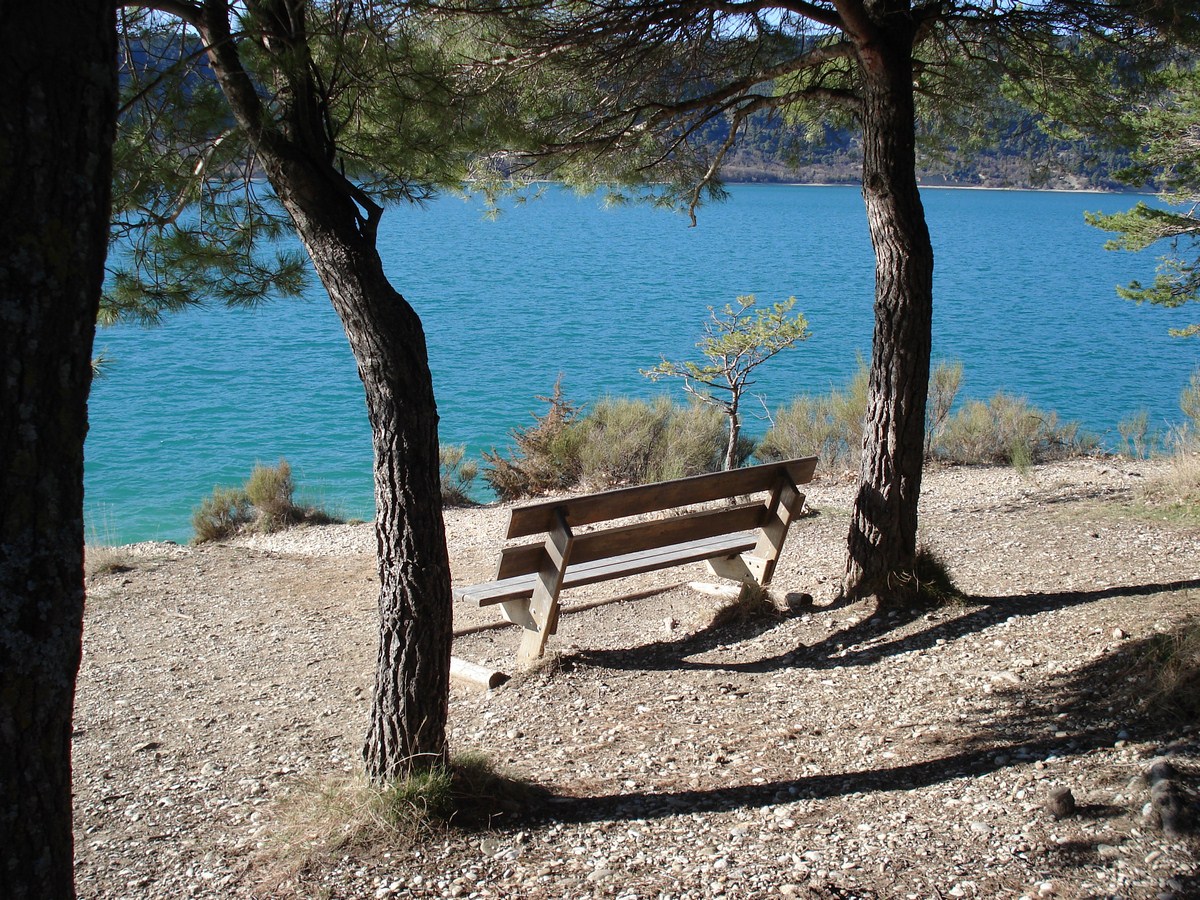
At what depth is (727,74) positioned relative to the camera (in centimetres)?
670

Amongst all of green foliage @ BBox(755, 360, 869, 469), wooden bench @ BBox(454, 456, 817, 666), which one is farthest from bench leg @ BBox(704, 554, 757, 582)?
green foliage @ BBox(755, 360, 869, 469)

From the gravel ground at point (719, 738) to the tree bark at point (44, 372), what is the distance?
122cm

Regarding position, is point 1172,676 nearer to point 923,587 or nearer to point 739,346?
point 923,587

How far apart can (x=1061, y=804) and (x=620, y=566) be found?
104 inches

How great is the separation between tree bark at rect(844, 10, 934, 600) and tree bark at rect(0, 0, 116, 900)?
152 inches

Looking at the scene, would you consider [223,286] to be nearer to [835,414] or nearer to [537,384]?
[835,414]

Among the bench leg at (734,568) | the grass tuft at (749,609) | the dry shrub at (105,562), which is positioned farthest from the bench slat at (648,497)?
the dry shrub at (105,562)

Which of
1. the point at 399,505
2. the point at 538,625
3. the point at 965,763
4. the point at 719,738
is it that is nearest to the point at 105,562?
the point at 538,625

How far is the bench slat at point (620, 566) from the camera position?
4.84 m

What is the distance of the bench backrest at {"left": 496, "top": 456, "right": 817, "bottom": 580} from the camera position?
4621mm

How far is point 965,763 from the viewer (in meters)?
3.35

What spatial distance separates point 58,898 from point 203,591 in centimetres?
607

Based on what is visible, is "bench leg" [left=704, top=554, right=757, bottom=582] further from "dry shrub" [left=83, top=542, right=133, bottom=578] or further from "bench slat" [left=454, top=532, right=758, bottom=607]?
"dry shrub" [left=83, top=542, right=133, bottom=578]

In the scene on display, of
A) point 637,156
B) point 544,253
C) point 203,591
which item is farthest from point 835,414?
point 544,253
